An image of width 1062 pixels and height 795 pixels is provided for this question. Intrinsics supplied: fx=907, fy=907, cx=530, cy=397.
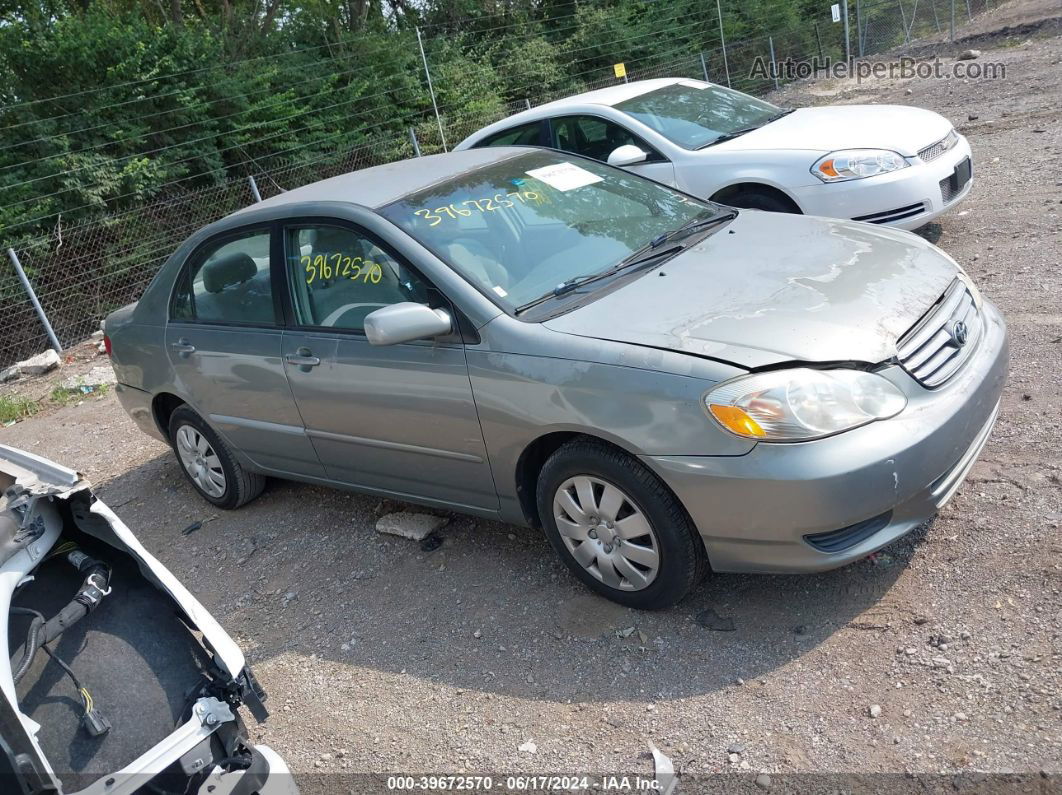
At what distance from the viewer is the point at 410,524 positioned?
4684 millimetres

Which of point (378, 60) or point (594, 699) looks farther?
point (378, 60)

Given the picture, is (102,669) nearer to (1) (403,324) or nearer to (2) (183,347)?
(1) (403,324)

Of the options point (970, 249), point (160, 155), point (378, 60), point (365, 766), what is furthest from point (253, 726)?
point (378, 60)

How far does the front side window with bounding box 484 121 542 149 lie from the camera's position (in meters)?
8.04

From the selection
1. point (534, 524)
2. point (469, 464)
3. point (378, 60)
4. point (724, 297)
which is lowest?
point (534, 524)

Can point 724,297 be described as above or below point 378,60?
below

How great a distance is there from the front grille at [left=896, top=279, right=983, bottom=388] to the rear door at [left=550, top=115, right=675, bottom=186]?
3.88 m

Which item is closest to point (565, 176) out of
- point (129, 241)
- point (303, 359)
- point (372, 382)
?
point (372, 382)

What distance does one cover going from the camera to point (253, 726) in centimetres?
367

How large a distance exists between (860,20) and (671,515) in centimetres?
2180

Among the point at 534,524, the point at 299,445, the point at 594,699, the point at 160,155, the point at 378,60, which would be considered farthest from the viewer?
the point at 378,60

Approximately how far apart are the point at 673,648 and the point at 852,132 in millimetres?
4868

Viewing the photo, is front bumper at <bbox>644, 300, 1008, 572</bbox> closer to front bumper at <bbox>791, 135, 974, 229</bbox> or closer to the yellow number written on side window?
the yellow number written on side window

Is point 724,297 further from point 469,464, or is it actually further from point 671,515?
point 469,464
